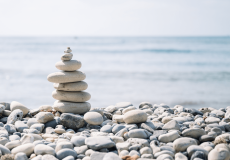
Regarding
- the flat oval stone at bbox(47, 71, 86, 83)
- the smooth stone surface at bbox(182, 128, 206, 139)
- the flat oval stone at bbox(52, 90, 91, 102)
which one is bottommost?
the smooth stone surface at bbox(182, 128, 206, 139)

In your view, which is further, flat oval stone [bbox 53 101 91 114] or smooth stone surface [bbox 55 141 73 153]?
flat oval stone [bbox 53 101 91 114]

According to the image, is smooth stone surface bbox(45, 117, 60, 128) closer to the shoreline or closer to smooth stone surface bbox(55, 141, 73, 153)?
the shoreline

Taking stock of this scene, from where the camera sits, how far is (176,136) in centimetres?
275

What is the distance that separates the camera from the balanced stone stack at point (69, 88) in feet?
12.7

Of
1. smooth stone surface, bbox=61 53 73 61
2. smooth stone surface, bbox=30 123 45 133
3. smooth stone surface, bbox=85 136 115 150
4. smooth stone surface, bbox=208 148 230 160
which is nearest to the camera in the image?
smooth stone surface, bbox=208 148 230 160

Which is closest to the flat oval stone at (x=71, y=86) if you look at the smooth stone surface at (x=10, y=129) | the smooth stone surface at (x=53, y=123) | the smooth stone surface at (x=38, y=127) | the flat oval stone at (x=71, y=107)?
the flat oval stone at (x=71, y=107)

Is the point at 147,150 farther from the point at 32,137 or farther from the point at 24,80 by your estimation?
the point at 24,80

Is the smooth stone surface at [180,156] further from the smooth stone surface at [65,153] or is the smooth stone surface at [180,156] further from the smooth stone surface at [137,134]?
the smooth stone surface at [65,153]

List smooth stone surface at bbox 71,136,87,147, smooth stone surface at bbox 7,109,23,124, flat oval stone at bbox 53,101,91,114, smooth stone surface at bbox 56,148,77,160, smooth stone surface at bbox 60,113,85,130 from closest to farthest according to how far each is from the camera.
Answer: smooth stone surface at bbox 56,148,77,160
smooth stone surface at bbox 71,136,87,147
smooth stone surface at bbox 60,113,85,130
smooth stone surface at bbox 7,109,23,124
flat oval stone at bbox 53,101,91,114

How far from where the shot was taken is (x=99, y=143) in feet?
8.17

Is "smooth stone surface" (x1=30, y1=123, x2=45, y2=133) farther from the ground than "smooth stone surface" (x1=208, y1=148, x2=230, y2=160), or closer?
farther from the ground

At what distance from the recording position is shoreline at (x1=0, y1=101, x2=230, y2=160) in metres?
2.36

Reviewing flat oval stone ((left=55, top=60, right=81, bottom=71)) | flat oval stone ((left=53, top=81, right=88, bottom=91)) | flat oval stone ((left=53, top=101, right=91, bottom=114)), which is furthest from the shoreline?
flat oval stone ((left=55, top=60, right=81, bottom=71))

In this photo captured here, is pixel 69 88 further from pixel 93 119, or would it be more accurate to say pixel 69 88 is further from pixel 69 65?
pixel 93 119
